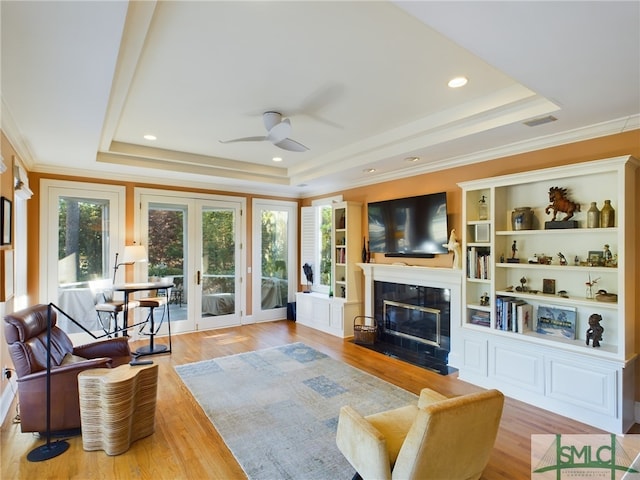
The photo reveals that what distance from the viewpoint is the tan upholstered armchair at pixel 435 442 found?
160cm

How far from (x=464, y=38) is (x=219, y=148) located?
3.54 m

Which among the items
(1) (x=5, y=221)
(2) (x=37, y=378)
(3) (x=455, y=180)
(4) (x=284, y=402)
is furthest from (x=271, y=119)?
(2) (x=37, y=378)

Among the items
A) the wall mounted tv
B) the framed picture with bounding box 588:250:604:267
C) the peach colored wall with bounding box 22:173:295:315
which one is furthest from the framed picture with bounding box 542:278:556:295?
the peach colored wall with bounding box 22:173:295:315

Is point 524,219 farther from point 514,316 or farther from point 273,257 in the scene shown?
point 273,257

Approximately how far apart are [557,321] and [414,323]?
6.16ft

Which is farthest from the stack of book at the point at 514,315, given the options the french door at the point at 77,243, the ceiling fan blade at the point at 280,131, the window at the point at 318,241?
the french door at the point at 77,243

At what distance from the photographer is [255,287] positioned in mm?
6707

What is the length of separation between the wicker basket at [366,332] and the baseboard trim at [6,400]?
4.05m

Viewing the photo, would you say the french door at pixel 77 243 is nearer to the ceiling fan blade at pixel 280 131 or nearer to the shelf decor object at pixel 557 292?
the ceiling fan blade at pixel 280 131

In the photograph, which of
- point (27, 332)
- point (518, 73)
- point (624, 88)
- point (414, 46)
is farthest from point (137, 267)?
point (624, 88)

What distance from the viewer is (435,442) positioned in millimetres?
1608

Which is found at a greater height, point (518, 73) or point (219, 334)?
point (518, 73)

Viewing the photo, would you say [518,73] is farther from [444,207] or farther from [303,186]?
[303,186]

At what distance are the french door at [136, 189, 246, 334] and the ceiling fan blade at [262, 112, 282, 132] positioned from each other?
310 centimetres
